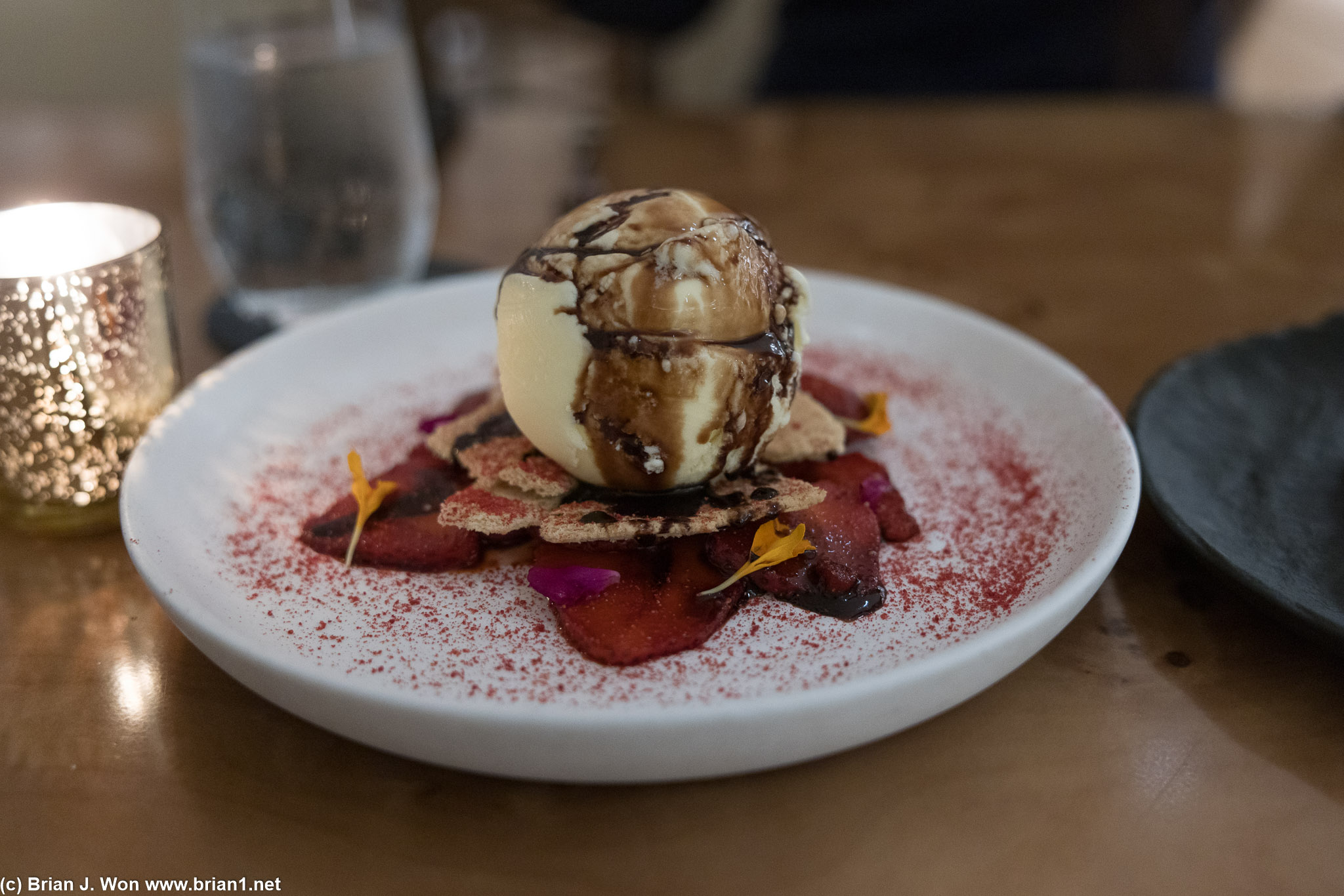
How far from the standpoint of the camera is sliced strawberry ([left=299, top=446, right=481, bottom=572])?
0.87m

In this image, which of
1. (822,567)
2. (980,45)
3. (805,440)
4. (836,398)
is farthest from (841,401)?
(980,45)

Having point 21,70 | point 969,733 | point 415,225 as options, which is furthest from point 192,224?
point 21,70

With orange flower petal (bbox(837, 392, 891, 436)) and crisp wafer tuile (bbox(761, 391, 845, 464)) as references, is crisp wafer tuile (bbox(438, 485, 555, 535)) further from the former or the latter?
orange flower petal (bbox(837, 392, 891, 436))

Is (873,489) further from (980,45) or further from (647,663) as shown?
(980,45)

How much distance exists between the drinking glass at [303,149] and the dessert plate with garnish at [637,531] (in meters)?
0.35

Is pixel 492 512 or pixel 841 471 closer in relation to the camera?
pixel 492 512

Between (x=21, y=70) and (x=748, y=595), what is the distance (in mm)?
4123

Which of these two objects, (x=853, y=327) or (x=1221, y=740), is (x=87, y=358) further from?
(x=1221, y=740)

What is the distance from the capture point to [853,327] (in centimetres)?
133

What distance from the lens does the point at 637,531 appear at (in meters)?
0.81

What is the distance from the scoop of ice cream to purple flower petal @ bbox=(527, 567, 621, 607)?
122 millimetres

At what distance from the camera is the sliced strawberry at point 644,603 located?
0.75 metres

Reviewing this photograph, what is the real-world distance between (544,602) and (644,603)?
0.29 feet

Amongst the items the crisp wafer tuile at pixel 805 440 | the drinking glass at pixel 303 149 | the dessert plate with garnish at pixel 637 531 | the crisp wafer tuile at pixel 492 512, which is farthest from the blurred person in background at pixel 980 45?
the crisp wafer tuile at pixel 492 512
